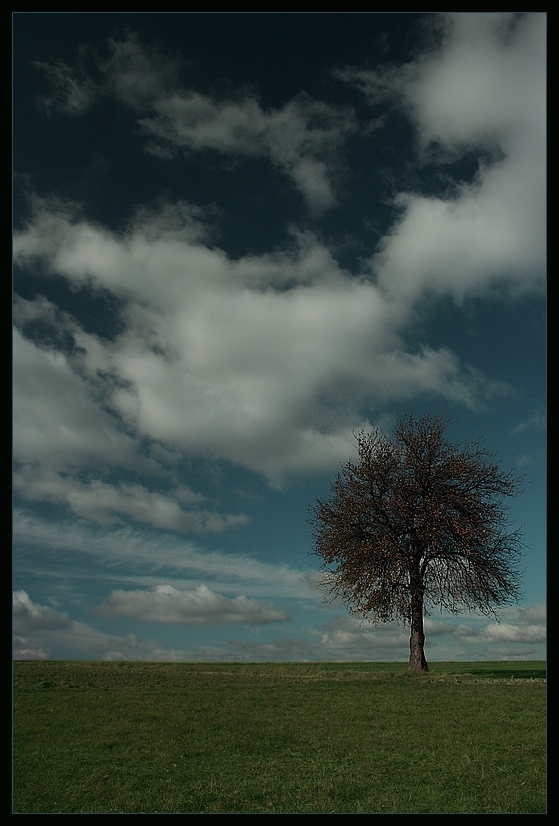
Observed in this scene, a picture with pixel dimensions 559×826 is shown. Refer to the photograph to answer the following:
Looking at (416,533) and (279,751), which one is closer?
(279,751)

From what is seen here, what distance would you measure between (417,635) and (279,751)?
1082 inches

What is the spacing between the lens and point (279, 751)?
1767cm

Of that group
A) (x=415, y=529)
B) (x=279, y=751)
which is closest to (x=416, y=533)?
(x=415, y=529)

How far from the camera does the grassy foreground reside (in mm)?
13492

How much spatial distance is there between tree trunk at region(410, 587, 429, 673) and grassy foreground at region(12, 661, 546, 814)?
11.6 meters

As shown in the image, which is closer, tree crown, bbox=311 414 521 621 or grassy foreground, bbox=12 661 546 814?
grassy foreground, bbox=12 661 546 814

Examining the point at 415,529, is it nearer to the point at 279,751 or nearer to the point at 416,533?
the point at 416,533

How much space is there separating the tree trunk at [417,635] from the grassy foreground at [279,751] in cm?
1161

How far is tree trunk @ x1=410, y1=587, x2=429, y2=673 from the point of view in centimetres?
4291

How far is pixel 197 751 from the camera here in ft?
57.9

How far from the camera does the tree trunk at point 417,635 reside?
42.9m
